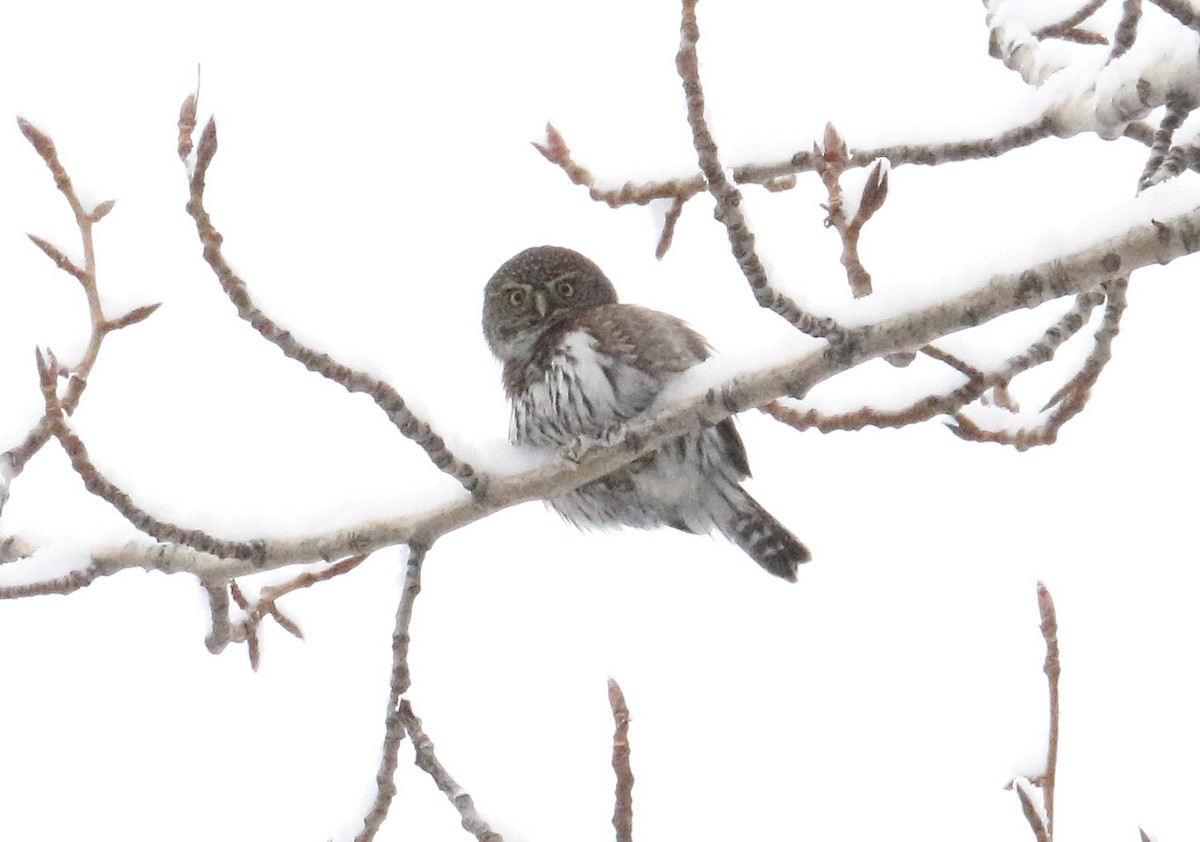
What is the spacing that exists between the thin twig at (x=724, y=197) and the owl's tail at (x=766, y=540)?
2111 millimetres

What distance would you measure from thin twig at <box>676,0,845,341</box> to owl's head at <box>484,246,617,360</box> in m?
2.32

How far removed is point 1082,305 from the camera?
2943 mm

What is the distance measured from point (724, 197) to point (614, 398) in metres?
1.70

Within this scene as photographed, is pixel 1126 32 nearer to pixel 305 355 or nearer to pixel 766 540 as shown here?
pixel 305 355

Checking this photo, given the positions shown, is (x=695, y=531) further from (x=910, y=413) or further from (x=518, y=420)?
(x=910, y=413)

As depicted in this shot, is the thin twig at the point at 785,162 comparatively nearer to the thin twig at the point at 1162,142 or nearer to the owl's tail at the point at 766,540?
the thin twig at the point at 1162,142

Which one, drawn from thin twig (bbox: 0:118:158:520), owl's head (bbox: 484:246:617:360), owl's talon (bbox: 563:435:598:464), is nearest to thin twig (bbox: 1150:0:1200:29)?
owl's talon (bbox: 563:435:598:464)

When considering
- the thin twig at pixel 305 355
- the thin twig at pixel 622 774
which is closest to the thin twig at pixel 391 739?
the thin twig at pixel 305 355

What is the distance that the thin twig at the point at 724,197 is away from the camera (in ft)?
7.34

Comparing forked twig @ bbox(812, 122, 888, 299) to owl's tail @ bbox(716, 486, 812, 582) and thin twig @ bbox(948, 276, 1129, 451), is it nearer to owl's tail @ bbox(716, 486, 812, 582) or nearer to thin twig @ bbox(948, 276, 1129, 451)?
thin twig @ bbox(948, 276, 1129, 451)

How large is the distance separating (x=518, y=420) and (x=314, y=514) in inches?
55.8

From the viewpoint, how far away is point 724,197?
2.36m

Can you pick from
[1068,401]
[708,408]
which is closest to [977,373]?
[1068,401]

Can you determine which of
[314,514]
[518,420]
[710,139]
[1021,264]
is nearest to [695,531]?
[518,420]
